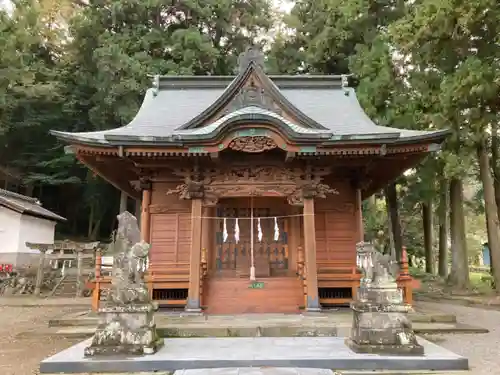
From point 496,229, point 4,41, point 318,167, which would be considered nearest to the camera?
point 318,167

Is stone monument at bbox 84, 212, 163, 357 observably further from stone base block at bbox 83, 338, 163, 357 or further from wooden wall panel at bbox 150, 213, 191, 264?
wooden wall panel at bbox 150, 213, 191, 264

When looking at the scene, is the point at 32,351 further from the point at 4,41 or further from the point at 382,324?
the point at 4,41

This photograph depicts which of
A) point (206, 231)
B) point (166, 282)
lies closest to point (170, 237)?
point (206, 231)

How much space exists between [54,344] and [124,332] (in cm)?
290

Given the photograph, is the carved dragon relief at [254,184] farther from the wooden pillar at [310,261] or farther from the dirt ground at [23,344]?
the dirt ground at [23,344]

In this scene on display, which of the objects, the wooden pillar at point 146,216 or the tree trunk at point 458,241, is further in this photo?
the tree trunk at point 458,241

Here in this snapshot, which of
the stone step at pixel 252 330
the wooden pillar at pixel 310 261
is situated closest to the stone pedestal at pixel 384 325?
the stone step at pixel 252 330

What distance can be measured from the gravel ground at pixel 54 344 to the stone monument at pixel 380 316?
3.36 ft

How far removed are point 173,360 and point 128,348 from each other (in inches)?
32.6

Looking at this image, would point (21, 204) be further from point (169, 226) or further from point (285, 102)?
point (285, 102)

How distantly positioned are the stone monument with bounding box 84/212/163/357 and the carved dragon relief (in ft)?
11.3

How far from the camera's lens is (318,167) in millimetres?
9984

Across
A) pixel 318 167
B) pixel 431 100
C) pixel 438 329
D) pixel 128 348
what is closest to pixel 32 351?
pixel 128 348

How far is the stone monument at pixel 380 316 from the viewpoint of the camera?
620 centimetres
